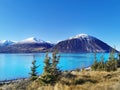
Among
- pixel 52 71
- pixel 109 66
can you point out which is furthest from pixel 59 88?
pixel 109 66

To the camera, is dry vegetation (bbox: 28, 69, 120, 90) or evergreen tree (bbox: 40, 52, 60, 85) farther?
evergreen tree (bbox: 40, 52, 60, 85)

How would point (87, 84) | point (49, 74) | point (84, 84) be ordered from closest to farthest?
point (87, 84) → point (84, 84) → point (49, 74)

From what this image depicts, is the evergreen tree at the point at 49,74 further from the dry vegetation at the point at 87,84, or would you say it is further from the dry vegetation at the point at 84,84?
the dry vegetation at the point at 87,84

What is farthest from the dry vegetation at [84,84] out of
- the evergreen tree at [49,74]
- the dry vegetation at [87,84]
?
the evergreen tree at [49,74]

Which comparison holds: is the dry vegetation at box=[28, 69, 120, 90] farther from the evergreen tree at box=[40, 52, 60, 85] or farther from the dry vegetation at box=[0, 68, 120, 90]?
the evergreen tree at box=[40, 52, 60, 85]

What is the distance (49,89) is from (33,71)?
60.5 feet

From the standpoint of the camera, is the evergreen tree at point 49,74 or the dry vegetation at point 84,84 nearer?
the dry vegetation at point 84,84

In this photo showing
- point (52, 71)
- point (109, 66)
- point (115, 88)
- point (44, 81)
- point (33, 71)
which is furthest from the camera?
point (109, 66)

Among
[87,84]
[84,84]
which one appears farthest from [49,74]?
[87,84]

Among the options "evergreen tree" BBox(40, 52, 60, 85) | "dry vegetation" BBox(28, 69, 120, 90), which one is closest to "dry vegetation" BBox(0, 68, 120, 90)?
"dry vegetation" BBox(28, 69, 120, 90)

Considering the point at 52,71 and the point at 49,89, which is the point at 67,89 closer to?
the point at 49,89

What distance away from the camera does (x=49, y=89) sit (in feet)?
30.7

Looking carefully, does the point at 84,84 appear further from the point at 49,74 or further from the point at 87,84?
the point at 49,74

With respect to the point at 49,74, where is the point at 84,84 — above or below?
above
